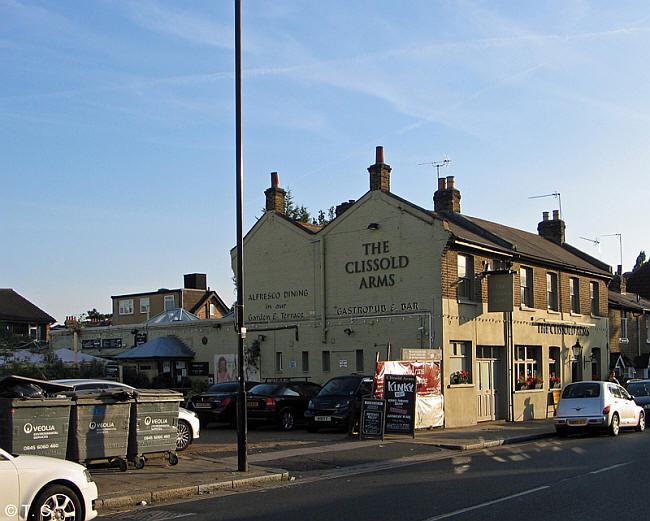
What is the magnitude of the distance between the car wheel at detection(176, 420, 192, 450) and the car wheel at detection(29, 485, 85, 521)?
7.62 m

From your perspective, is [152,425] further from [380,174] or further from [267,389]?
[380,174]

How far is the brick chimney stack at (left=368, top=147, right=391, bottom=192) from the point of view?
26.6 meters

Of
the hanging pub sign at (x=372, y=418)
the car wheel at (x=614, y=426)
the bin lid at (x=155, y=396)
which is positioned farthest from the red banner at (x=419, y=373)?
the bin lid at (x=155, y=396)

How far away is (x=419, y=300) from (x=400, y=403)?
5498 millimetres

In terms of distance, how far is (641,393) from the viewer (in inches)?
1065

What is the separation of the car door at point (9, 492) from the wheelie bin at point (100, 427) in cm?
449

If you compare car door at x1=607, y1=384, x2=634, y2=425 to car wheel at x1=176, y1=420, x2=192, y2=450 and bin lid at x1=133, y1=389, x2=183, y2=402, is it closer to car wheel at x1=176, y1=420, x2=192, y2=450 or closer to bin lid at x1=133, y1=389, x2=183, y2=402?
car wheel at x1=176, y1=420, x2=192, y2=450

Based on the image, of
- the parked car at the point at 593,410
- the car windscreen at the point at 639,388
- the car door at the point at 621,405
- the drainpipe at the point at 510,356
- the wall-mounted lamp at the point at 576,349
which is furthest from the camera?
the wall-mounted lamp at the point at 576,349

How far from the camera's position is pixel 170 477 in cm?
1284

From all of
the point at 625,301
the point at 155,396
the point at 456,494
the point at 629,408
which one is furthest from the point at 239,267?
the point at 625,301

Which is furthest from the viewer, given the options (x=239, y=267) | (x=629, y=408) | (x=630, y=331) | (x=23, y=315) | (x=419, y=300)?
(x=23, y=315)

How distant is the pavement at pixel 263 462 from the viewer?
11695mm

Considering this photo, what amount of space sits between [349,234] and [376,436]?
31.0 ft

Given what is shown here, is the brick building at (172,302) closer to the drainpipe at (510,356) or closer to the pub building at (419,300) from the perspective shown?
the pub building at (419,300)
